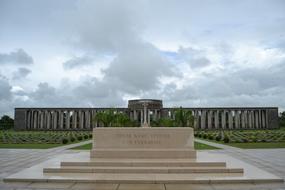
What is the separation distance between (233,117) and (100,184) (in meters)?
92.1

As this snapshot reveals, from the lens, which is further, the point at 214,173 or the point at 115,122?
the point at 115,122

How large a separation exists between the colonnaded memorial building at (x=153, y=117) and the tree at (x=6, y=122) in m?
20.4

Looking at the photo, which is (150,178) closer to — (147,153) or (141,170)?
(141,170)

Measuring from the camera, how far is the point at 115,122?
124 feet

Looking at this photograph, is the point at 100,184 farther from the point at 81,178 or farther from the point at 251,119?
the point at 251,119

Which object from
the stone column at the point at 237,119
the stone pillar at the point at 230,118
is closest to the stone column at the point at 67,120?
the stone pillar at the point at 230,118

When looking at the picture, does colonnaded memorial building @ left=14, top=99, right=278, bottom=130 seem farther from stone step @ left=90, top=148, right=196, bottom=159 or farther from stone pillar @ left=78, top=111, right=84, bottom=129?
stone step @ left=90, top=148, right=196, bottom=159

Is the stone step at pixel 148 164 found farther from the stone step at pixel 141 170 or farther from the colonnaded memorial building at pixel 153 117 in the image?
the colonnaded memorial building at pixel 153 117

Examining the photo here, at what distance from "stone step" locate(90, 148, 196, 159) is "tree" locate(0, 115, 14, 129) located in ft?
355

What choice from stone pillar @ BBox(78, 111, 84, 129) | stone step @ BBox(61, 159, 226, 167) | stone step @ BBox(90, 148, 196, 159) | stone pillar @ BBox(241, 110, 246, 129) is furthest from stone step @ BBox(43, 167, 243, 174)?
stone pillar @ BBox(241, 110, 246, 129)

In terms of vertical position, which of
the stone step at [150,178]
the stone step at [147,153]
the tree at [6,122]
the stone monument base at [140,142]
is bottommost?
the tree at [6,122]

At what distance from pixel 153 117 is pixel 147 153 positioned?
7689cm

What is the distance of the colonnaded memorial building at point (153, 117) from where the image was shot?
9238 centimetres

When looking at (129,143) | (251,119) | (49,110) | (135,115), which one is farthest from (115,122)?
(251,119)
